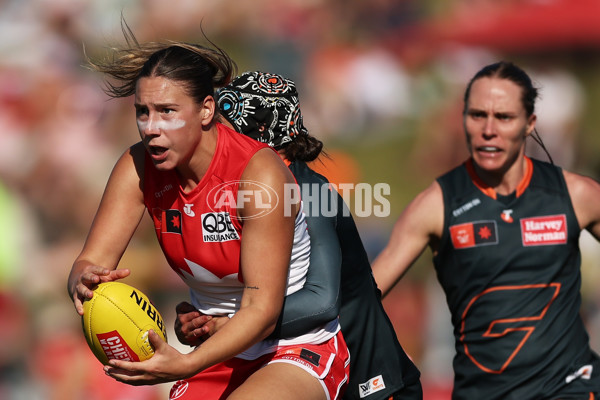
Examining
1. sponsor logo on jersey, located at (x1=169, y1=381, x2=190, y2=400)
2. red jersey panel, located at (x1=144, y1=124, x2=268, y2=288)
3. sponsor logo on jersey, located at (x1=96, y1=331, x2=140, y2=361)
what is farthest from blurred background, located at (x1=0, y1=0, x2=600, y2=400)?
sponsor logo on jersey, located at (x1=96, y1=331, x2=140, y2=361)

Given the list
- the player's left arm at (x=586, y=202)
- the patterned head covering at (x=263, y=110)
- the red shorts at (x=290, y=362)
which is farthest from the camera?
the player's left arm at (x=586, y=202)

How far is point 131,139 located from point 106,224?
5.35 m

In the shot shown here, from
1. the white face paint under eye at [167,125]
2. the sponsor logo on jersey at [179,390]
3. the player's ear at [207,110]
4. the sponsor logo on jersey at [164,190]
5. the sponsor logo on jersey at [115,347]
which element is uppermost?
the player's ear at [207,110]

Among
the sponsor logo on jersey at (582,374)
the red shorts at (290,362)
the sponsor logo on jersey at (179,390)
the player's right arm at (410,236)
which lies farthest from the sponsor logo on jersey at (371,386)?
the sponsor logo on jersey at (582,374)

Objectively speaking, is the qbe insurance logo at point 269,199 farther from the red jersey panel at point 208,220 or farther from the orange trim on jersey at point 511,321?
the orange trim on jersey at point 511,321

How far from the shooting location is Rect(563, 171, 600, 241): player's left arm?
451 cm

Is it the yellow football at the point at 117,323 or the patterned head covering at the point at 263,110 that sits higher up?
the patterned head covering at the point at 263,110

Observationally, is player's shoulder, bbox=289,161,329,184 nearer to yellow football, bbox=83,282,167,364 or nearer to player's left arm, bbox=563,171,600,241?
yellow football, bbox=83,282,167,364

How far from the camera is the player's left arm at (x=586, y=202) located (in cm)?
451

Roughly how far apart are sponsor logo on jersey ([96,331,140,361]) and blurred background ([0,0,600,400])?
12.6 feet

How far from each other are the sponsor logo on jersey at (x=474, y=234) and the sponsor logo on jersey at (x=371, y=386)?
3.20ft

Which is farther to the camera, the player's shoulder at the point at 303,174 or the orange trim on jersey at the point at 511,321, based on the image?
the orange trim on jersey at the point at 511,321

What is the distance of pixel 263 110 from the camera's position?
391 cm

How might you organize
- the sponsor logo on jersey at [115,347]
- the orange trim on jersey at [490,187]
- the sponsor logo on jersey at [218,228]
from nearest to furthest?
the sponsor logo on jersey at [115,347]
the sponsor logo on jersey at [218,228]
the orange trim on jersey at [490,187]
